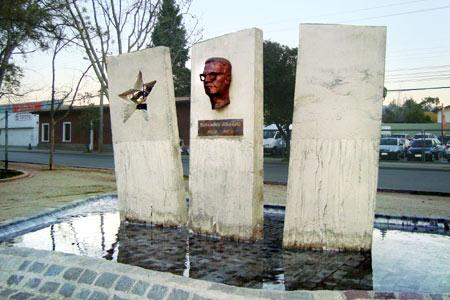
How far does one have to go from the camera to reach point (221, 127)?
506 centimetres

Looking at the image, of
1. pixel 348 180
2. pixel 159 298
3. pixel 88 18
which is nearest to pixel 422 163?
pixel 88 18

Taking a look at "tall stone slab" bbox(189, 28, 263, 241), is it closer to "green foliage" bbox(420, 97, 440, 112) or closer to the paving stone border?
the paving stone border

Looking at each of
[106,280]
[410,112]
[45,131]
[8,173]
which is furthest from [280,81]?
[410,112]

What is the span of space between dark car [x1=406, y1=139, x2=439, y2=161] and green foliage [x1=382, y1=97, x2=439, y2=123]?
85.2ft

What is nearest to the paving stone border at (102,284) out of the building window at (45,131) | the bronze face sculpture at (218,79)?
the bronze face sculpture at (218,79)

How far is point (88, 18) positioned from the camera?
44.9 ft

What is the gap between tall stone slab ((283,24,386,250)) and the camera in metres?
4.40

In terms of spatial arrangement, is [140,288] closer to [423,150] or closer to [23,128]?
[423,150]

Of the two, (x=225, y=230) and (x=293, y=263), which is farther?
(x=225, y=230)

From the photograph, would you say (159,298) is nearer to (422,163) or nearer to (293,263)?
(293,263)

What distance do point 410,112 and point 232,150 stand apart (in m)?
51.0

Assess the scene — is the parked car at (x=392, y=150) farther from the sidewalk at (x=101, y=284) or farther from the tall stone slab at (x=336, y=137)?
the sidewalk at (x=101, y=284)

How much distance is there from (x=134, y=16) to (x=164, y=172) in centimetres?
946

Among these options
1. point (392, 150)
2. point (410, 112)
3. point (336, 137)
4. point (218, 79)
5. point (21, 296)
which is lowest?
point (21, 296)
